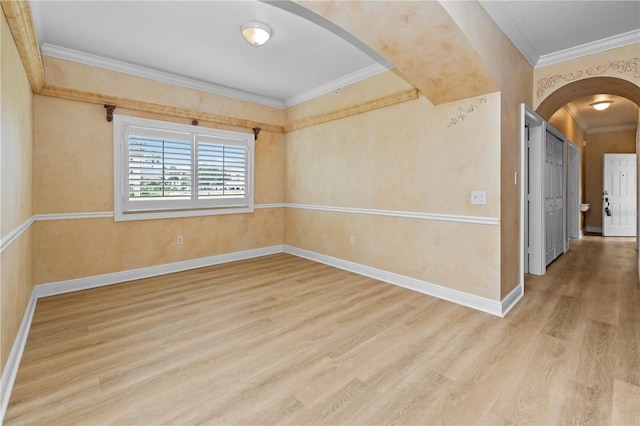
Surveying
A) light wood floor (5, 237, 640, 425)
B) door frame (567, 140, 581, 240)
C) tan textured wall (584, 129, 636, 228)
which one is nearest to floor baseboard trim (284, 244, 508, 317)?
light wood floor (5, 237, 640, 425)

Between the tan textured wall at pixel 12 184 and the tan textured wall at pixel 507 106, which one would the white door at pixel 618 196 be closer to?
the tan textured wall at pixel 507 106

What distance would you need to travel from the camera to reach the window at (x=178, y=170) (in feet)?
13.3

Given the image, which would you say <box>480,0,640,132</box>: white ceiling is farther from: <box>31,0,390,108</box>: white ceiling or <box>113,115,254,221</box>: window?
<box>113,115,254,221</box>: window

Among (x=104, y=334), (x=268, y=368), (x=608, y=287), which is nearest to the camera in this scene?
(x=268, y=368)

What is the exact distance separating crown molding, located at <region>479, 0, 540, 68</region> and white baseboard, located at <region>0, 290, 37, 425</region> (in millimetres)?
4256

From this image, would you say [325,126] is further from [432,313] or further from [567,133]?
[567,133]

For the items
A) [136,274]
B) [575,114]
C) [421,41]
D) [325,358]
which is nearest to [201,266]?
[136,274]

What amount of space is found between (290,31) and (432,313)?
10.4ft

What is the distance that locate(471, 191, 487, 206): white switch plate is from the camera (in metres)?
3.11

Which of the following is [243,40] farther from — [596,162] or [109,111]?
[596,162]

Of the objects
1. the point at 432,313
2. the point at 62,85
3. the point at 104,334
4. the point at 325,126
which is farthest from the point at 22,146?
the point at 432,313

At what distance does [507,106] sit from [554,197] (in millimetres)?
2773

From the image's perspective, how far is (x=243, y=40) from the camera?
338cm

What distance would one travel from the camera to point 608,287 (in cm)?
377
